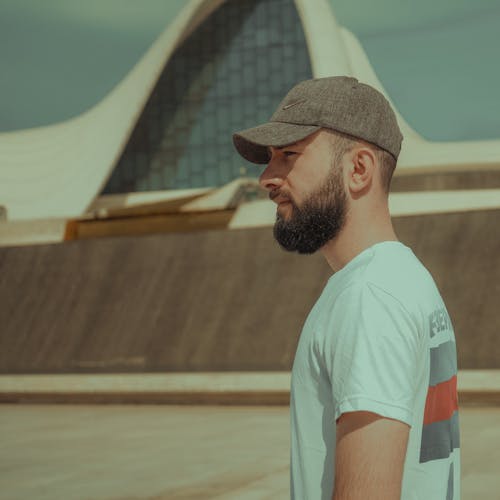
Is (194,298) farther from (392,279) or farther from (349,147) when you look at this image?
(392,279)

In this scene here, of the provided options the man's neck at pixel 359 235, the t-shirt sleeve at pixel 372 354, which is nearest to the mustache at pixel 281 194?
Answer: the man's neck at pixel 359 235

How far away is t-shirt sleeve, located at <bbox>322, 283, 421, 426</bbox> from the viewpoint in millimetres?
1303

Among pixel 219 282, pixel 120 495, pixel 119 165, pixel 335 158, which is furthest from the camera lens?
pixel 119 165

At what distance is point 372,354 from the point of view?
131cm

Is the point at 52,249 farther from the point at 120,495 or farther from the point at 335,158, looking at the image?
the point at 335,158

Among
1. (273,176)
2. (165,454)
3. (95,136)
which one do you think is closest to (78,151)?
(95,136)

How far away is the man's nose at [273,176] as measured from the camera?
5.15 ft

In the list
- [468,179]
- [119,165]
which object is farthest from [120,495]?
[119,165]

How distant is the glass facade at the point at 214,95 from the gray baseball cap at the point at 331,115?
32.0 metres

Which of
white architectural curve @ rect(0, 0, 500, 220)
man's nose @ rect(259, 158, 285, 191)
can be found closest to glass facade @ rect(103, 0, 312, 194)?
white architectural curve @ rect(0, 0, 500, 220)

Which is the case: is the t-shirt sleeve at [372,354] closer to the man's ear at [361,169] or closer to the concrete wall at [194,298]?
the man's ear at [361,169]

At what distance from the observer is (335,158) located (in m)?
1.52

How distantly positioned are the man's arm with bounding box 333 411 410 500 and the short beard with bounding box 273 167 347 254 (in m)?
0.35

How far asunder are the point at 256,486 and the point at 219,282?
604cm
